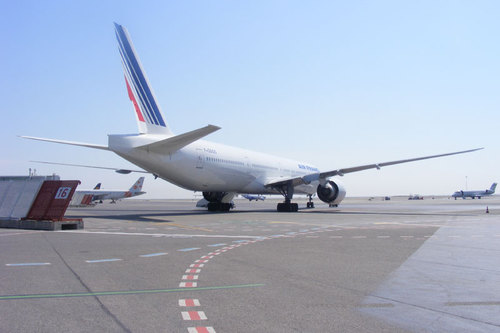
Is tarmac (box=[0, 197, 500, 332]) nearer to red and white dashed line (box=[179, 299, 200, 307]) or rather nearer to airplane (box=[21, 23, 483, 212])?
red and white dashed line (box=[179, 299, 200, 307])

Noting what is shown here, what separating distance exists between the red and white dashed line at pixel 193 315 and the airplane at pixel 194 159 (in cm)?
1558

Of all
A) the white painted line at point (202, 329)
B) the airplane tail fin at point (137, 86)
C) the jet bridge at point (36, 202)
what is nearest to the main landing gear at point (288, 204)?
the airplane tail fin at point (137, 86)

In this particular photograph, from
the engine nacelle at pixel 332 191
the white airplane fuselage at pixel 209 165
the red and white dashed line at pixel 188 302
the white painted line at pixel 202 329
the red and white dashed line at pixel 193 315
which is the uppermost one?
the white airplane fuselage at pixel 209 165

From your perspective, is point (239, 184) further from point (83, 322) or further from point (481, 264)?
point (83, 322)

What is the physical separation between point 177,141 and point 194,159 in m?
4.29

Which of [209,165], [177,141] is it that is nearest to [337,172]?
[209,165]

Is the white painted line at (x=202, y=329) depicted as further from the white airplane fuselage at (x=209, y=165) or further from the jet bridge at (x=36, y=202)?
the white airplane fuselage at (x=209, y=165)

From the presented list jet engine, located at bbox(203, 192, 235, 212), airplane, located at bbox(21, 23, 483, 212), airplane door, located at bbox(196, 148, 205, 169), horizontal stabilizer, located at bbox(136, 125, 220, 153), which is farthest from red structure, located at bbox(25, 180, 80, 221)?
jet engine, located at bbox(203, 192, 235, 212)

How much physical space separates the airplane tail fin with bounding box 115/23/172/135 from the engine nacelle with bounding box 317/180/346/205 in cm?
1634

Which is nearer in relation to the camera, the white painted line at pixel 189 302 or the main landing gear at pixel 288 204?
the white painted line at pixel 189 302

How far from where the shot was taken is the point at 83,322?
16.7 ft

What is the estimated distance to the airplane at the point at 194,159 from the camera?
79.9 feet

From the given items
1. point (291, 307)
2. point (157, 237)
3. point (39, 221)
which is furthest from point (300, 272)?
point (39, 221)

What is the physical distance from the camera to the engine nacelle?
37.0 metres
